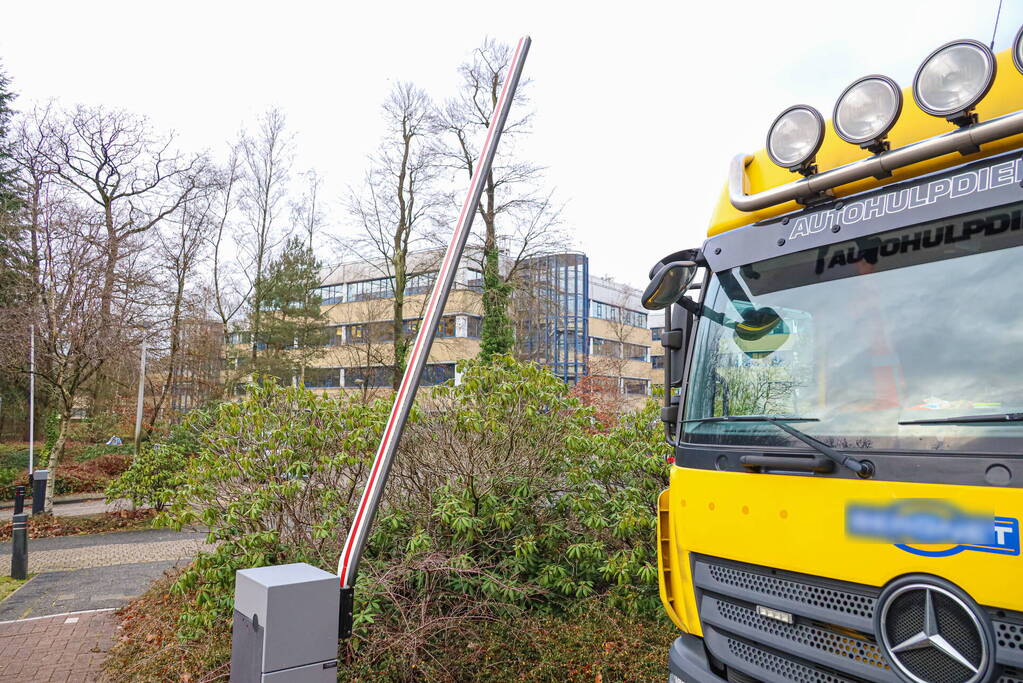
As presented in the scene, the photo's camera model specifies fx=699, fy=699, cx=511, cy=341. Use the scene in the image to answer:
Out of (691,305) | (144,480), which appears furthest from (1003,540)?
(144,480)

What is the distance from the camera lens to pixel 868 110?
299 cm

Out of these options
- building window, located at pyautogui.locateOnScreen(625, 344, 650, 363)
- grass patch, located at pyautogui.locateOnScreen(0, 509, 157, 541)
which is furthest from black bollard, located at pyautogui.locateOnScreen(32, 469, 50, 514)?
building window, located at pyautogui.locateOnScreen(625, 344, 650, 363)

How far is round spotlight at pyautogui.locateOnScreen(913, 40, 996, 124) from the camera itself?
2.64m

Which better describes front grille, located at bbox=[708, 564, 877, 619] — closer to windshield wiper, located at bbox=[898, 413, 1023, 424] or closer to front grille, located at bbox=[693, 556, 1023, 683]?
front grille, located at bbox=[693, 556, 1023, 683]

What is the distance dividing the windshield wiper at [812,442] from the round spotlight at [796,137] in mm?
1178

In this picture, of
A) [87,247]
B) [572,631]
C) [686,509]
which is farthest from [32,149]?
[686,509]

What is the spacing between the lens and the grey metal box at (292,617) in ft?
8.23

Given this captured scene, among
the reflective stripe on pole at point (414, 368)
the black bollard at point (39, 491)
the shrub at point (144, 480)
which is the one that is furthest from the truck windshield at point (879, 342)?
the black bollard at point (39, 491)

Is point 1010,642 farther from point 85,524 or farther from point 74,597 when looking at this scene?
point 85,524

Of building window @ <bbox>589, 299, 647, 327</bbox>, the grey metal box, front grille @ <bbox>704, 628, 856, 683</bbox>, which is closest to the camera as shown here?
the grey metal box

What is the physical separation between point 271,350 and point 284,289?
10.9ft

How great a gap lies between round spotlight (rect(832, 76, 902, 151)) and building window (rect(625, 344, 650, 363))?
60312 millimetres

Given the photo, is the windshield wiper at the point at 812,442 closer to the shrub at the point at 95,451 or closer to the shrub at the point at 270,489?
the shrub at the point at 270,489

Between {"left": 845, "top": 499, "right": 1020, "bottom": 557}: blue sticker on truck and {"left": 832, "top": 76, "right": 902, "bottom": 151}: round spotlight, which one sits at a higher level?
{"left": 832, "top": 76, "right": 902, "bottom": 151}: round spotlight
